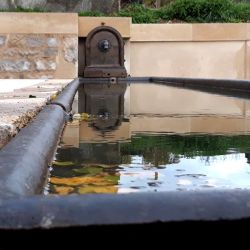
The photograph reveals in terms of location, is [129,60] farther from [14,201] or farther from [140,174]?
[14,201]

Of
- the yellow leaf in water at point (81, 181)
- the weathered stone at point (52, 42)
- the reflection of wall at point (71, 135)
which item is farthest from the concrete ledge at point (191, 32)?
the yellow leaf in water at point (81, 181)

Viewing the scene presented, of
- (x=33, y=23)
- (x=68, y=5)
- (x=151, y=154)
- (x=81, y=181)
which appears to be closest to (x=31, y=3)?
(x=68, y=5)

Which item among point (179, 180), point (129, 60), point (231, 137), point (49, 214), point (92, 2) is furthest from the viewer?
point (92, 2)

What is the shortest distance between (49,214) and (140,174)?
99 centimetres

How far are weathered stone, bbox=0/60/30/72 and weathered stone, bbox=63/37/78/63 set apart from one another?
0.65 metres

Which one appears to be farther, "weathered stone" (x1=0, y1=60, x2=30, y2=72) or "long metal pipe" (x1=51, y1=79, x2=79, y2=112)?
"weathered stone" (x1=0, y1=60, x2=30, y2=72)

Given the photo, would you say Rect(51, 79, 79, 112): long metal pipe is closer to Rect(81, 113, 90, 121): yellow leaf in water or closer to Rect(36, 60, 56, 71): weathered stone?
Rect(81, 113, 90, 121): yellow leaf in water

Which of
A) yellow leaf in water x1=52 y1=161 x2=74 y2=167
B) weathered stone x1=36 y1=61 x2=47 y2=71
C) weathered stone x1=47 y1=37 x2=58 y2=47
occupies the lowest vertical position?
yellow leaf in water x1=52 y1=161 x2=74 y2=167

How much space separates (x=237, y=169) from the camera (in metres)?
1.75

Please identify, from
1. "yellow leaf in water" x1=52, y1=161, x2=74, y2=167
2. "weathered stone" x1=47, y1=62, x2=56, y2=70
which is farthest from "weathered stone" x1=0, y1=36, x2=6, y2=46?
"yellow leaf in water" x1=52, y1=161, x2=74, y2=167

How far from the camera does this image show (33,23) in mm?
9602

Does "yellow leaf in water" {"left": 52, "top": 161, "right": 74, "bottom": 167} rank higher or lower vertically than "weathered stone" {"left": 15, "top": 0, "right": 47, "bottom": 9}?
lower

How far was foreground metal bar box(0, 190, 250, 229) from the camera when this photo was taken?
714 mm

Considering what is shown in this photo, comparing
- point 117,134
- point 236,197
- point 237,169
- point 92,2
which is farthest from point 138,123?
point 92,2
